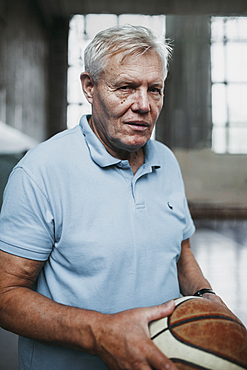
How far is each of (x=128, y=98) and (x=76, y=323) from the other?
22.3 inches

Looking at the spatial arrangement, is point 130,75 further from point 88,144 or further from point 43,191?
point 43,191

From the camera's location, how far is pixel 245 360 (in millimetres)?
671

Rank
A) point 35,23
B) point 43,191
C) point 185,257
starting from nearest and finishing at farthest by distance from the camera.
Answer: point 43,191 < point 185,257 < point 35,23

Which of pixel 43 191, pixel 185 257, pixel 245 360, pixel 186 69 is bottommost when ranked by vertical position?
pixel 245 360

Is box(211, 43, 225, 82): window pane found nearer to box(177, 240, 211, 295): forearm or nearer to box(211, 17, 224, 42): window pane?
box(211, 17, 224, 42): window pane

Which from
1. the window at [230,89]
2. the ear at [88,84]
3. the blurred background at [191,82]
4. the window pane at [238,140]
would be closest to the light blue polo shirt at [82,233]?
the ear at [88,84]

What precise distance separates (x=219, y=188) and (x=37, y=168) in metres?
7.55

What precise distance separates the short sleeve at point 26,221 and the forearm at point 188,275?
502mm

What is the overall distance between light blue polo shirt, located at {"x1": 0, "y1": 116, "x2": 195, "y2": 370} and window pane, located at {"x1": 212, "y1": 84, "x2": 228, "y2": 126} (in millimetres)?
7680

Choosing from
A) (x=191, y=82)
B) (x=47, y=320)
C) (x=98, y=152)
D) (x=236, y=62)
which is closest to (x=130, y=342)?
(x=47, y=320)

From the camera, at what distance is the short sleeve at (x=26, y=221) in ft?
2.46

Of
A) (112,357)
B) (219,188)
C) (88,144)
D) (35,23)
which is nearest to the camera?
(112,357)

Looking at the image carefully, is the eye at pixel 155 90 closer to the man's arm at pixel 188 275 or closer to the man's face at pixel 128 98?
the man's face at pixel 128 98

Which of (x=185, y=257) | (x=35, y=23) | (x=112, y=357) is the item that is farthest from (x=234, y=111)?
(x=112, y=357)
